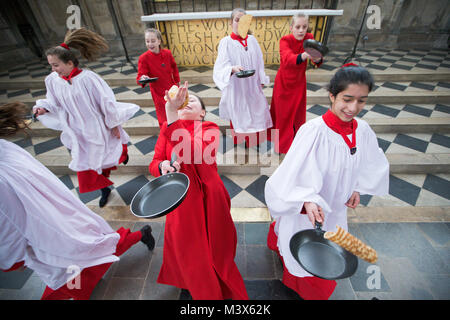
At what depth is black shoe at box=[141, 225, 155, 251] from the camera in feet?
6.98

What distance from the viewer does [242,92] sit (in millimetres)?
3100

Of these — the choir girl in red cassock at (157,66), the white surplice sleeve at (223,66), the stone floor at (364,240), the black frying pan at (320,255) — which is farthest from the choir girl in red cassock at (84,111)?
the black frying pan at (320,255)

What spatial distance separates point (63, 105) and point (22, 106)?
123cm

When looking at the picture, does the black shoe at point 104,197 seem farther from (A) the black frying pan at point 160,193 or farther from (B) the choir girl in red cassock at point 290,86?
(B) the choir girl in red cassock at point 290,86

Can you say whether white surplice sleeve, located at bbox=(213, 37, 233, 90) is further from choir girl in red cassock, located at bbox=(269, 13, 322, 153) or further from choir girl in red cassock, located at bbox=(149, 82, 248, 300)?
choir girl in red cassock, located at bbox=(149, 82, 248, 300)

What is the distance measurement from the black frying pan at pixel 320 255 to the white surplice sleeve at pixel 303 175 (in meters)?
0.17

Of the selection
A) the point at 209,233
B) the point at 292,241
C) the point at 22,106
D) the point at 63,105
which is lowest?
the point at 209,233

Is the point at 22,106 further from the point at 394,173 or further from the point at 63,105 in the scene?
the point at 394,173

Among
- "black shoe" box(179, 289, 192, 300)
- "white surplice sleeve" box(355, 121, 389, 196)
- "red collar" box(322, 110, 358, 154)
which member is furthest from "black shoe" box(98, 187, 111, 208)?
"white surplice sleeve" box(355, 121, 389, 196)

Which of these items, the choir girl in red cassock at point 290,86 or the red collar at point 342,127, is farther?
the choir girl in red cassock at point 290,86

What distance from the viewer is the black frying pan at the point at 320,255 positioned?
1.22 meters

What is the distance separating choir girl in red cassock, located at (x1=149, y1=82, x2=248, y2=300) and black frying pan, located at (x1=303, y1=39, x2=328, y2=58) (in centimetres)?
158

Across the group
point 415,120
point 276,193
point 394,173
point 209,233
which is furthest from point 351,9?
point 209,233
